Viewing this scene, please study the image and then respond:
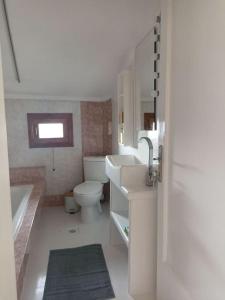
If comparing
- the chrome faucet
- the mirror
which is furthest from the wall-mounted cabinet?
the chrome faucet

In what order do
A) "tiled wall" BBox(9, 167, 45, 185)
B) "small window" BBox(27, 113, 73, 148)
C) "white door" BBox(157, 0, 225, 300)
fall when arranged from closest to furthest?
1. "white door" BBox(157, 0, 225, 300)
2. "tiled wall" BBox(9, 167, 45, 185)
3. "small window" BBox(27, 113, 73, 148)

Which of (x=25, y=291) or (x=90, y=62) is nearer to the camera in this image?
(x=25, y=291)

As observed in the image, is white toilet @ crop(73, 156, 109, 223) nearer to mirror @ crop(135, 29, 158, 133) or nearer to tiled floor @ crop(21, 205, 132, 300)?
tiled floor @ crop(21, 205, 132, 300)

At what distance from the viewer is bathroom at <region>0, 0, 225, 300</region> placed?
0.94 meters

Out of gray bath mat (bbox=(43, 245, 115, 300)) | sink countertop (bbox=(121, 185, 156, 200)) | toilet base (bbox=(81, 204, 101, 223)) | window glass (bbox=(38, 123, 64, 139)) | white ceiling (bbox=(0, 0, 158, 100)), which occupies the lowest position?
gray bath mat (bbox=(43, 245, 115, 300))

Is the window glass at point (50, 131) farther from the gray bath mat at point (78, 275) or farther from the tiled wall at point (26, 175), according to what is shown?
the gray bath mat at point (78, 275)

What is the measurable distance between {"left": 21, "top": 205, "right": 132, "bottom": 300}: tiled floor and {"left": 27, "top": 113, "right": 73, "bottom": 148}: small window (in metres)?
1.09

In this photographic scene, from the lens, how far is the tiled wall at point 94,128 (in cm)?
362

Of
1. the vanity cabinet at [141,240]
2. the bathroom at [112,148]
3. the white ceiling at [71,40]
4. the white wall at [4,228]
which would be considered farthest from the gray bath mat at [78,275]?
the white ceiling at [71,40]

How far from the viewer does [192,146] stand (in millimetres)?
1043

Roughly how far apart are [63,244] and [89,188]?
0.83 metres

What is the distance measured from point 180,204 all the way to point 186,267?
1.06 feet

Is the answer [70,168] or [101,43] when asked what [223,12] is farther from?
[70,168]

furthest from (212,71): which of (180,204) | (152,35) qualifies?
(152,35)
